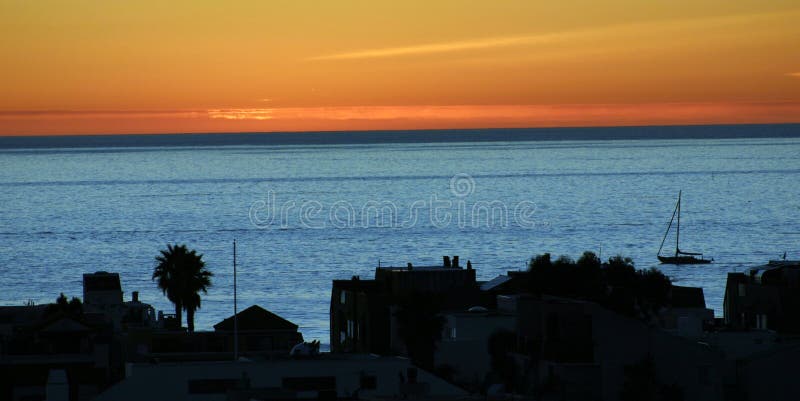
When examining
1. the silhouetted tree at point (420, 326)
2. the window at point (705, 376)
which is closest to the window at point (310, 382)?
the window at point (705, 376)

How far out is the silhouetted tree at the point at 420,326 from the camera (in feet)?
183

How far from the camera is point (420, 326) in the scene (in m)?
57.4

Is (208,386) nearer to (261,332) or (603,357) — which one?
(603,357)

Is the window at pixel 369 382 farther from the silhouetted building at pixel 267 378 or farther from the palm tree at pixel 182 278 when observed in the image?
the palm tree at pixel 182 278

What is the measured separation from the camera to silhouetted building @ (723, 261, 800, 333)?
6475 cm

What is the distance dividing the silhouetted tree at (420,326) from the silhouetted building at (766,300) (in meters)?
11.8

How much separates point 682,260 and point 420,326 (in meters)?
94.2

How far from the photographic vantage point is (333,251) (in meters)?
159

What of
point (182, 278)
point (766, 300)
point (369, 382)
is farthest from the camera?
point (182, 278)

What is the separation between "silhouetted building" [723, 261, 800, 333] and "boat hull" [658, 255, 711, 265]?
242 feet

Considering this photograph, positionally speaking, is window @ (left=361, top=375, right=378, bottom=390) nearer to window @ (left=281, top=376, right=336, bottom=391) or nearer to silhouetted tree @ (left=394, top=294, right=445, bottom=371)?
window @ (left=281, top=376, right=336, bottom=391)

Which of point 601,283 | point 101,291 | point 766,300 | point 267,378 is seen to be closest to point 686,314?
point 766,300

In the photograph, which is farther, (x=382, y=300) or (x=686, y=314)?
(x=686, y=314)

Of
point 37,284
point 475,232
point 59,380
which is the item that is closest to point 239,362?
point 59,380
